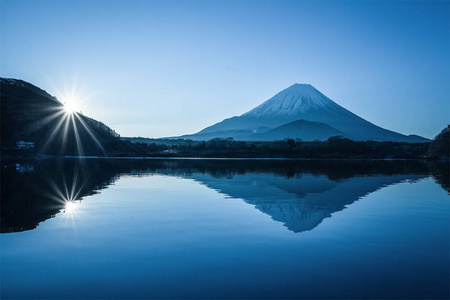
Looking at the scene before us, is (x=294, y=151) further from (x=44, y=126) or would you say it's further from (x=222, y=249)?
(x=222, y=249)

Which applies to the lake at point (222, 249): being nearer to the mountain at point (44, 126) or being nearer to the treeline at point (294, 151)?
the mountain at point (44, 126)

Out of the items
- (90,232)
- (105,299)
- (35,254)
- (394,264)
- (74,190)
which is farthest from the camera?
(74,190)

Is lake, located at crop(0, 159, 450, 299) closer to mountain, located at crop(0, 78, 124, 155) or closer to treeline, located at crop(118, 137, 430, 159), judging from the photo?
mountain, located at crop(0, 78, 124, 155)

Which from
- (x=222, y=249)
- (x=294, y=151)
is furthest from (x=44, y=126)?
(x=222, y=249)

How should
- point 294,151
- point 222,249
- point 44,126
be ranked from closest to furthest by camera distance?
point 222,249, point 44,126, point 294,151

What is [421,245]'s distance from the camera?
31.2 ft

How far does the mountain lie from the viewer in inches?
3903

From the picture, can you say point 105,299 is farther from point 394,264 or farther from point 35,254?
point 394,264

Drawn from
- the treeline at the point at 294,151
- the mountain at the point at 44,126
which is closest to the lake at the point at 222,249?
the mountain at the point at 44,126

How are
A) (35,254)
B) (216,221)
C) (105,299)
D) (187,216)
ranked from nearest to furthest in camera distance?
(105,299), (35,254), (216,221), (187,216)

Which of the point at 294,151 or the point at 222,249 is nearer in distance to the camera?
the point at 222,249

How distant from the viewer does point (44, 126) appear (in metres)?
109

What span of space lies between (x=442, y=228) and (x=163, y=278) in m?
9.41

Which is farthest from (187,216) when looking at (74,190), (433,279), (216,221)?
(74,190)
